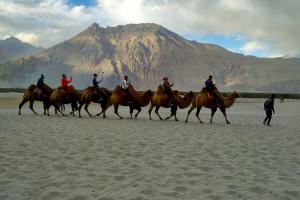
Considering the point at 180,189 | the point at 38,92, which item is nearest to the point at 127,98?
the point at 38,92

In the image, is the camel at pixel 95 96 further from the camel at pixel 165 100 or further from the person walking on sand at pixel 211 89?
the person walking on sand at pixel 211 89

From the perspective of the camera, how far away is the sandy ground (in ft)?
22.9

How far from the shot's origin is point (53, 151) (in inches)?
416

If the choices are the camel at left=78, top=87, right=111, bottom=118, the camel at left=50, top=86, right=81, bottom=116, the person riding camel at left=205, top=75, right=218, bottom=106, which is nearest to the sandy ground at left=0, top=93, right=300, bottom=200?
the person riding camel at left=205, top=75, right=218, bottom=106

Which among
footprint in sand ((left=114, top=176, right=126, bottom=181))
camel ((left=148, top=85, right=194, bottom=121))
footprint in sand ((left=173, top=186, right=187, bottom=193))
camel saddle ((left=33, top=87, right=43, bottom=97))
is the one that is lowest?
footprint in sand ((left=173, top=186, right=187, bottom=193))

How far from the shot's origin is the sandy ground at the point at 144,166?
6980 millimetres

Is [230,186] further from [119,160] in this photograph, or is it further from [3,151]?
[3,151]

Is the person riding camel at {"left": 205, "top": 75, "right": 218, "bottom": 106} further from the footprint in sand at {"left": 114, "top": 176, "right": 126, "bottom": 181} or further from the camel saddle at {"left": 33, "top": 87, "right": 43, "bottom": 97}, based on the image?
the footprint in sand at {"left": 114, "top": 176, "right": 126, "bottom": 181}

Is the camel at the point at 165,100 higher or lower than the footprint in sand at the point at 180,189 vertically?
higher

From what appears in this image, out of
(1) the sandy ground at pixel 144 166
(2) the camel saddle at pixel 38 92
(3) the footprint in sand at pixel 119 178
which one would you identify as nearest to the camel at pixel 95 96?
(2) the camel saddle at pixel 38 92

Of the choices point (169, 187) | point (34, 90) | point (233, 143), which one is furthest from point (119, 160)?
point (34, 90)

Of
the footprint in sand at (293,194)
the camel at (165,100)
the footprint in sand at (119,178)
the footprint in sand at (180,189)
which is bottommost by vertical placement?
the footprint in sand at (293,194)

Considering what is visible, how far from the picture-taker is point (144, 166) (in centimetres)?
898

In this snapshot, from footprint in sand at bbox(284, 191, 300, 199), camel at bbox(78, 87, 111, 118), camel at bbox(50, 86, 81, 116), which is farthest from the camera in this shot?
camel at bbox(50, 86, 81, 116)
